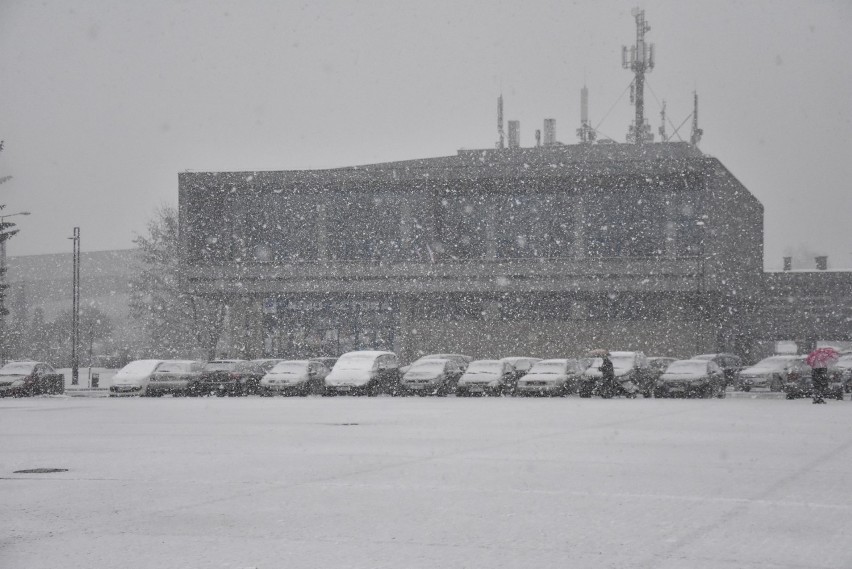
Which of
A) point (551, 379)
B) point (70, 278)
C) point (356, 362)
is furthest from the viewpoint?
point (70, 278)

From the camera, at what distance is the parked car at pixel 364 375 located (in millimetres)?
41000

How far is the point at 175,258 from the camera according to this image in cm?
7906

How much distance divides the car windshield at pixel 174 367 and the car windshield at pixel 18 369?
5014 mm

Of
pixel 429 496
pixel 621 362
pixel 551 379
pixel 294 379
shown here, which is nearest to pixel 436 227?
pixel 294 379

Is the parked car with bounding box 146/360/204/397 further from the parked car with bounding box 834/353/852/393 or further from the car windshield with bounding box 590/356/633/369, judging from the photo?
the parked car with bounding box 834/353/852/393

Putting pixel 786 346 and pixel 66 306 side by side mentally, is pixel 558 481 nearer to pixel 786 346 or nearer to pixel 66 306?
pixel 786 346

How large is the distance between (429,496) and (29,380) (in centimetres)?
3482

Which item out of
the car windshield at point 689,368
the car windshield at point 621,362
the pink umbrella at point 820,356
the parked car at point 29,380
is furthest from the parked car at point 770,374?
the parked car at point 29,380

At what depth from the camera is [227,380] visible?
144 ft

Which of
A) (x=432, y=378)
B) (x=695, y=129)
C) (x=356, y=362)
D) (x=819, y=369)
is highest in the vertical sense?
(x=695, y=129)

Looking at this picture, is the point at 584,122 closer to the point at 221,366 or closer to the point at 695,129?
the point at 695,129

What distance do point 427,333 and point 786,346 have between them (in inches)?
1013

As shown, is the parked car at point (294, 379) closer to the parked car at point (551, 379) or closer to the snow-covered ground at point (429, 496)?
the parked car at point (551, 379)

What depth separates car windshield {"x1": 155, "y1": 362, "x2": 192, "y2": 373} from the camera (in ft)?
141
